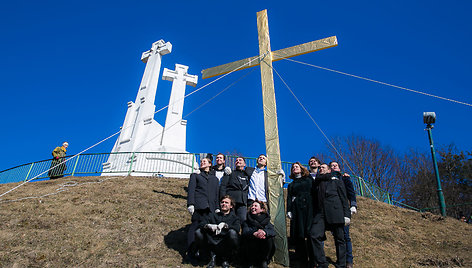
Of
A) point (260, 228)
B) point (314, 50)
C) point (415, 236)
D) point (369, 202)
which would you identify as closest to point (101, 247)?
point (260, 228)

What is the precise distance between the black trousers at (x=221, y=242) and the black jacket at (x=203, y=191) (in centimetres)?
56

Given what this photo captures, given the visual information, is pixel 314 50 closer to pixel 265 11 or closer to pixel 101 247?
pixel 265 11

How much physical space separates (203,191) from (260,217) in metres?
1.16

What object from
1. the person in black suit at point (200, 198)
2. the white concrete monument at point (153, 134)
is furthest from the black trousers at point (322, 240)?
the white concrete monument at point (153, 134)

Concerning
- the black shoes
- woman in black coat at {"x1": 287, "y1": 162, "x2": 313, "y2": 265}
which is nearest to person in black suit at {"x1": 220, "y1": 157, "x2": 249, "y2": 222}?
woman in black coat at {"x1": 287, "y1": 162, "x2": 313, "y2": 265}

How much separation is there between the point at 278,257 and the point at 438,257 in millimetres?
3482

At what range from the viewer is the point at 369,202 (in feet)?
36.2

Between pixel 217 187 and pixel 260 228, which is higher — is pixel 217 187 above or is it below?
above

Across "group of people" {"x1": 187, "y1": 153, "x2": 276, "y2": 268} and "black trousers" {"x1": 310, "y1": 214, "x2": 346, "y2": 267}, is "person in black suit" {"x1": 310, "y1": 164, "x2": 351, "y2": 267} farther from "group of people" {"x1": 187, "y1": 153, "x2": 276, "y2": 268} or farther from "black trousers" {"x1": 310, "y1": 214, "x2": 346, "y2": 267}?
"group of people" {"x1": 187, "y1": 153, "x2": 276, "y2": 268}

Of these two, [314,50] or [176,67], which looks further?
[176,67]

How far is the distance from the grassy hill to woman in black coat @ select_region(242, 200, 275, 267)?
1128 mm

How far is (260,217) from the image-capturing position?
4941mm

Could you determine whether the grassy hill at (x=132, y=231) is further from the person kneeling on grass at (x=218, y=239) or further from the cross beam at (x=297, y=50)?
the cross beam at (x=297, y=50)

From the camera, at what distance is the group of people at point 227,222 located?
477 cm
